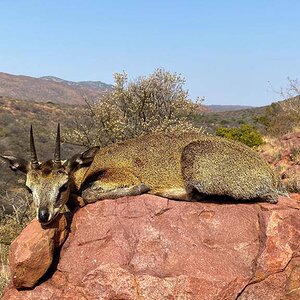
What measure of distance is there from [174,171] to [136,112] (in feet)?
55.0

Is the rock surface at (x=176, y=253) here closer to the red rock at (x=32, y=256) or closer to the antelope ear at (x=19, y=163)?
the red rock at (x=32, y=256)

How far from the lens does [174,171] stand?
29.5ft

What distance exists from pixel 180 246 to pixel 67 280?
181 centimetres

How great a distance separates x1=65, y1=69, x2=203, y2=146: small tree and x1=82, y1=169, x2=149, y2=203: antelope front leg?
14.3 m

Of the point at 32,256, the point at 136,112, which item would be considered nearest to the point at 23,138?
the point at 136,112

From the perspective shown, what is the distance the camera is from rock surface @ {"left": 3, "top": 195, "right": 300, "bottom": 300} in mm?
7398

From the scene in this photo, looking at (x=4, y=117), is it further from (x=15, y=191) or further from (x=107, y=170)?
(x=107, y=170)

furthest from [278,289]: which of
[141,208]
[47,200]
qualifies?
[47,200]

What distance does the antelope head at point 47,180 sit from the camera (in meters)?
7.50

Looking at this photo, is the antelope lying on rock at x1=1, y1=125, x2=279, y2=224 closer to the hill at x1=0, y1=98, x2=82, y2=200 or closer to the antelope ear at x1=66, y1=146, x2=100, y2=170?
the antelope ear at x1=66, y1=146, x2=100, y2=170

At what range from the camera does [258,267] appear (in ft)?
25.7

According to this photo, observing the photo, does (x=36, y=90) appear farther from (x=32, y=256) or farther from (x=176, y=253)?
(x=176, y=253)

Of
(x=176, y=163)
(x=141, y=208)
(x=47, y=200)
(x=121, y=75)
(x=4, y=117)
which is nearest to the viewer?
(x=47, y=200)

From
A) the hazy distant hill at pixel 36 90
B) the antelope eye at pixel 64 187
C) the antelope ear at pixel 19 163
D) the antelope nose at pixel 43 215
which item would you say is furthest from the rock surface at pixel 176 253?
the hazy distant hill at pixel 36 90
